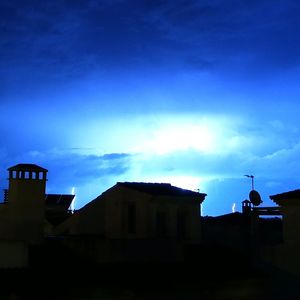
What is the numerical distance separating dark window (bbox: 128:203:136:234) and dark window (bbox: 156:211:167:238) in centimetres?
152

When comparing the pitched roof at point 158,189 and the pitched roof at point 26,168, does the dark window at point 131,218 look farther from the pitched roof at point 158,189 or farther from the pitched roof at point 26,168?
the pitched roof at point 26,168

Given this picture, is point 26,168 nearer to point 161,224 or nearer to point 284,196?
point 161,224

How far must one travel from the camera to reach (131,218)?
35.8 metres

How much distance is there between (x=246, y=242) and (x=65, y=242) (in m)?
16.5

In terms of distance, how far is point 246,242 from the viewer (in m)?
42.6

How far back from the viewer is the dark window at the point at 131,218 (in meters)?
35.6

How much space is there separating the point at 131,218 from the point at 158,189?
2.72 meters

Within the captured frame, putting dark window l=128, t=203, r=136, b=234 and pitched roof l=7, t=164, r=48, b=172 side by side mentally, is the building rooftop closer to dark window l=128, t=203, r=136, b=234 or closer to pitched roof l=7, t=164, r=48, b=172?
dark window l=128, t=203, r=136, b=234

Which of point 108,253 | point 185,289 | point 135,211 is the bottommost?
point 185,289

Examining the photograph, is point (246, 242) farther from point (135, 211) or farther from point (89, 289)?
point (89, 289)

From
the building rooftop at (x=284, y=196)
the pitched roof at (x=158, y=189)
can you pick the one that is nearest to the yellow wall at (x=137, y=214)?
the pitched roof at (x=158, y=189)

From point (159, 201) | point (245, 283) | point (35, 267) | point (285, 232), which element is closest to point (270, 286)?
point (245, 283)

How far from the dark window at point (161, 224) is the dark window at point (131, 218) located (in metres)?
1.52

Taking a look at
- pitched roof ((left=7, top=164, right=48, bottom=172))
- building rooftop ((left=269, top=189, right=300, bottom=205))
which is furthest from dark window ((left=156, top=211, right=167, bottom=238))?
pitched roof ((left=7, top=164, right=48, bottom=172))
